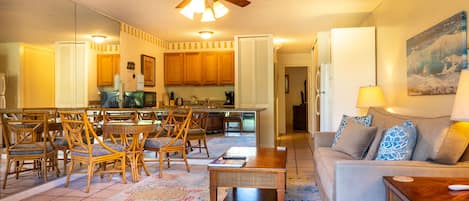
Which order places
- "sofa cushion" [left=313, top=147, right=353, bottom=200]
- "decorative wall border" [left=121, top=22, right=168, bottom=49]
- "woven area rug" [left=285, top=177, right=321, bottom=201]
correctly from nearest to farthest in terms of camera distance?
1. "sofa cushion" [left=313, top=147, right=353, bottom=200]
2. "woven area rug" [left=285, top=177, right=321, bottom=201]
3. "decorative wall border" [left=121, top=22, right=168, bottom=49]

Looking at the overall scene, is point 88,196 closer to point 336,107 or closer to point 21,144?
point 21,144

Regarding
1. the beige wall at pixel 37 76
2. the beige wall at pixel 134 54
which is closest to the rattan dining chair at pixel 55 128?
the beige wall at pixel 37 76

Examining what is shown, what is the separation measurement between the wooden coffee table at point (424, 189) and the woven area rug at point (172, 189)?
5.93ft

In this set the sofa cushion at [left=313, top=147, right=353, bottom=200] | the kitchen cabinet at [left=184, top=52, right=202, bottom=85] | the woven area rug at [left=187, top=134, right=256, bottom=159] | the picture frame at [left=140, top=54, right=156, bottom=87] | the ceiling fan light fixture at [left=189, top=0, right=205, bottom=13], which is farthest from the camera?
the kitchen cabinet at [left=184, top=52, right=202, bottom=85]

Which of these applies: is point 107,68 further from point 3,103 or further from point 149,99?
point 3,103

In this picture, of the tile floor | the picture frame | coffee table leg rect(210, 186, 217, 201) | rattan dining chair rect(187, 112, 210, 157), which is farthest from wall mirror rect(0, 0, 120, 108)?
coffee table leg rect(210, 186, 217, 201)

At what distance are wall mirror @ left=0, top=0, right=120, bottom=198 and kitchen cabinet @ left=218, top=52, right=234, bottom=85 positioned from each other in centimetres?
363

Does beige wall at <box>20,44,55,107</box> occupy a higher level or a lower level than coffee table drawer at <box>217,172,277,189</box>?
higher

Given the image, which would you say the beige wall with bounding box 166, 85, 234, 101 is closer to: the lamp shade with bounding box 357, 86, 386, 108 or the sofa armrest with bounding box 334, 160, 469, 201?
the lamp shade with bounding box 357, 86, 386, 108

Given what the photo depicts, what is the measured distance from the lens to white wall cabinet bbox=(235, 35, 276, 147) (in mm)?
7051

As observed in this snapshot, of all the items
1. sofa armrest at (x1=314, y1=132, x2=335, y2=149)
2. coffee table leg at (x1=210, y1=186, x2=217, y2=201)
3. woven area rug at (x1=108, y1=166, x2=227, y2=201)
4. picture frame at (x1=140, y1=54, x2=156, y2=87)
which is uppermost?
picture frame at (x1=140, y1=54, x2=156, y2=87)

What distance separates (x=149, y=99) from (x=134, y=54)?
1018 millimetres

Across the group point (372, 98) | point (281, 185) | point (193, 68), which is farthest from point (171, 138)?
point (193, 68)

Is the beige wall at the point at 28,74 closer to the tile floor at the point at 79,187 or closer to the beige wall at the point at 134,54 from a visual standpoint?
the tile floor at the point at 79,187
